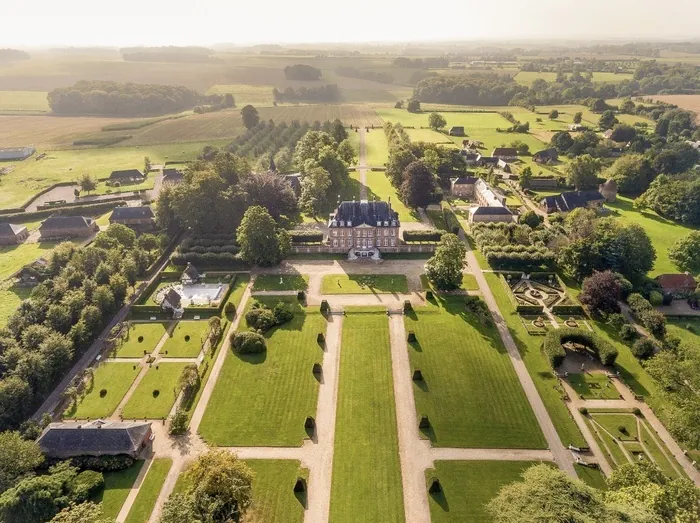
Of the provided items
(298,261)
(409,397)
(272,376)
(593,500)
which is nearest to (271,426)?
(272,376)

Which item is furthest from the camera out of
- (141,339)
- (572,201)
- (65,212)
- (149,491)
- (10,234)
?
(65,212)

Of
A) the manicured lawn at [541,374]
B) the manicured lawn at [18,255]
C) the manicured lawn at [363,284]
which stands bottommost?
the manicured lawn at [18,255]

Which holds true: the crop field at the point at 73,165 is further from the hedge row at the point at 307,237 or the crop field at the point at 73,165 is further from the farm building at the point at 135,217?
the hedge row at the point at 307,237

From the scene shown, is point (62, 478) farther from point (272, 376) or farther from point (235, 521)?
point (272, 376)

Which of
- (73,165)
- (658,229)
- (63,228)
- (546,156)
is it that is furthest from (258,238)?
(546,156)

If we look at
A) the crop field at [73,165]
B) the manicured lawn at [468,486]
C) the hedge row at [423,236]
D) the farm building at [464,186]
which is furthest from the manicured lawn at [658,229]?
the crop field at [73,165]

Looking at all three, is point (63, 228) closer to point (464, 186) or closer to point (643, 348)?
point (464, 186)
